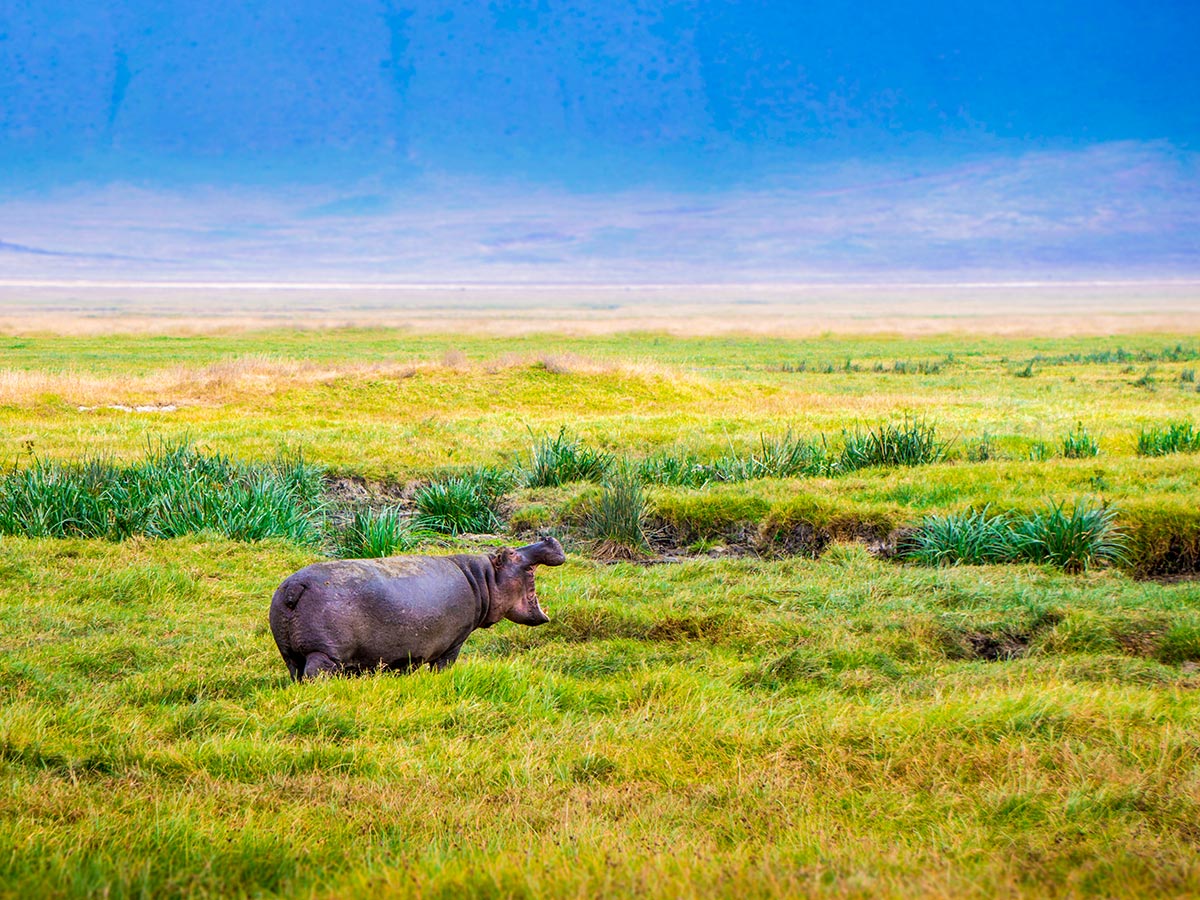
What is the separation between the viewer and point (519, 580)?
24.7 feet

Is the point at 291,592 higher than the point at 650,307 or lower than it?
lower

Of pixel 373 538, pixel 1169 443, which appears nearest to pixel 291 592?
pixel 373 538

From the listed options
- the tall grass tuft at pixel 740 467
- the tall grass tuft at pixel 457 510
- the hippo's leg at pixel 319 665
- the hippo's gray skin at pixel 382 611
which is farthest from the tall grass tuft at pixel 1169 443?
the hippo's leg at pixel 319 665

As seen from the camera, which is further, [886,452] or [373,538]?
[886,452]

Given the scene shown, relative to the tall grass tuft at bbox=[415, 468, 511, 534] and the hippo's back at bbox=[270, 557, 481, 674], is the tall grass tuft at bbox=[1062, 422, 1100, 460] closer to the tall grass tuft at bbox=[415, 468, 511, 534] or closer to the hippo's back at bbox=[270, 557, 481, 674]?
the tall grass tuft at bbox=[415, 468, 511, 534]

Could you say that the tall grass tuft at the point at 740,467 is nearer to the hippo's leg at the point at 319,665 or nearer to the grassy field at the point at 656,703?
the grassy field at the point at 656,703

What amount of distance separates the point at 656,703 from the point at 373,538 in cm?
506

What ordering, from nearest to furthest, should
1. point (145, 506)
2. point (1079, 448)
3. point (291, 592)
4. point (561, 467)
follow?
point (291, 592), point (145, 506), point (561, 467), point (1079, 448)

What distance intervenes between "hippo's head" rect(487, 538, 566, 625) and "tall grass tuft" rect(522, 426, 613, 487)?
328 inches

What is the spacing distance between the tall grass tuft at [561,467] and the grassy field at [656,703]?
0.11 m

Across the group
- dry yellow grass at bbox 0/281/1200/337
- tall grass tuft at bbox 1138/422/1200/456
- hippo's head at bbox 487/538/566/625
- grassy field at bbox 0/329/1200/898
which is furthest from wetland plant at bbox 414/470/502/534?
dry yellow grass at bbox 0/281/1200/337

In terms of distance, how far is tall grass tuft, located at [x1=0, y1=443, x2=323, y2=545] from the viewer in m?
12.1

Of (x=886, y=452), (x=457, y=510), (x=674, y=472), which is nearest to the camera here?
(x=457, y=510)

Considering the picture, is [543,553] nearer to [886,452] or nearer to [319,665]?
[319,665]
